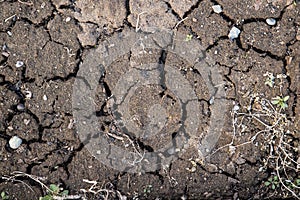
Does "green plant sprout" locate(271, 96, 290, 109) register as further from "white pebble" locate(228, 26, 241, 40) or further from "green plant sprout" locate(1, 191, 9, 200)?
"green plant sprout" locate(1, 191, 9, 200)

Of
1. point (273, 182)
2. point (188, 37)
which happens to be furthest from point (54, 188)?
point (273, 182)

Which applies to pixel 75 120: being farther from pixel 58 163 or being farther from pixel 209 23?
pixel 209 23

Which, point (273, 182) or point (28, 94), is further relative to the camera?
point (273, 182)

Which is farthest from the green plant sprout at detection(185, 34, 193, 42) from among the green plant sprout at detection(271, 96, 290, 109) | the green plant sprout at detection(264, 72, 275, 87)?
the green plant sprout at detection(271, 96, 290, 109)

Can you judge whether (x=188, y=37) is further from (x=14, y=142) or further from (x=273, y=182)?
(x=14, y=142)

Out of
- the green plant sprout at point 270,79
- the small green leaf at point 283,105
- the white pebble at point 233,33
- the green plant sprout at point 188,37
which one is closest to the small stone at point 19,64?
the green plant sprout at point 188,37

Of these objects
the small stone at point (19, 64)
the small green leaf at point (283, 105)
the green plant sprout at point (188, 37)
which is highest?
the green plant sprout at point (188, 37)

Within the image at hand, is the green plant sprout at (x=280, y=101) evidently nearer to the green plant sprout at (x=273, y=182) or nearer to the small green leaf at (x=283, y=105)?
the small green leaf at (x=283, y=105)

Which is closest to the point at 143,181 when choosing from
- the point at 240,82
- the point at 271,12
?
the point at 240,82
